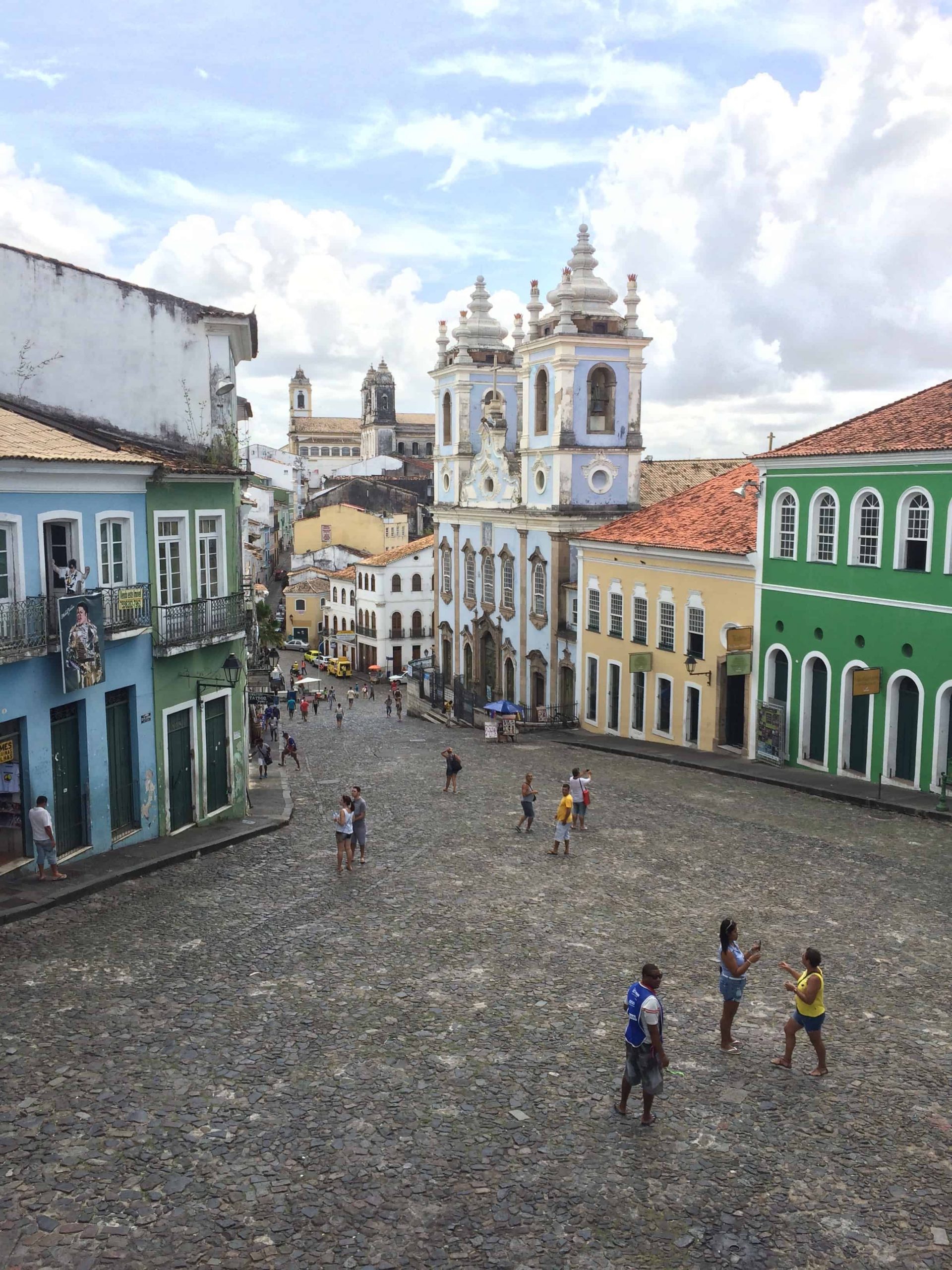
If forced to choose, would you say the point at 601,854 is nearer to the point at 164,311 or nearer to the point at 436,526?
the point at 164,311

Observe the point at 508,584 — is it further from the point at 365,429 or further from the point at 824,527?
the point at 365,429

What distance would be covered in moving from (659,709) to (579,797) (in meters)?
14.5

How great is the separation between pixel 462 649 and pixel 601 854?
34320 mm

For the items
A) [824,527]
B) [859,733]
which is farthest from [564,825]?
[824,527]

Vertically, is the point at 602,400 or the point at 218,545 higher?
the point at 602,400

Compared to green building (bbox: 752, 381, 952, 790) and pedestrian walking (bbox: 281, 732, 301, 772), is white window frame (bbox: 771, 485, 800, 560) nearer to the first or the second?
green building (bbox: 752, 381, 952, 790)

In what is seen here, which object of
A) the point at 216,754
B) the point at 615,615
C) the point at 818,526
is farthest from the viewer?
the point at 615,615

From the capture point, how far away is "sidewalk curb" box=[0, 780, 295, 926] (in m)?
14.2

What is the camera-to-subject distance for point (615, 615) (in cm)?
3619

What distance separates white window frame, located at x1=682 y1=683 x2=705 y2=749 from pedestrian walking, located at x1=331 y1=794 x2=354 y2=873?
1598 cm

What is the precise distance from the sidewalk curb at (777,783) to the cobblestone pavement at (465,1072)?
137 inches

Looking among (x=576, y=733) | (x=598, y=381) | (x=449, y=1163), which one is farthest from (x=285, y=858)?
(x=598, y=381)

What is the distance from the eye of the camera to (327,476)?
11481cm

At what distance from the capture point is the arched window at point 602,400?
4288 cm
